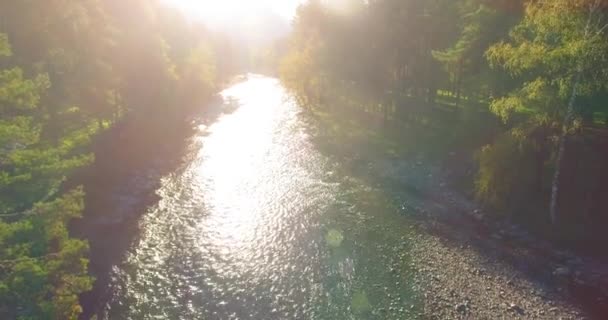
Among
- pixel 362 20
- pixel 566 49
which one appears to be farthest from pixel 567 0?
pixel 362 20

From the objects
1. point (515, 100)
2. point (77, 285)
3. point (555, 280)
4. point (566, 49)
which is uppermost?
point (566, 49)

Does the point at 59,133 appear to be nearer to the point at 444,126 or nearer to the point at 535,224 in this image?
the point at 535,224

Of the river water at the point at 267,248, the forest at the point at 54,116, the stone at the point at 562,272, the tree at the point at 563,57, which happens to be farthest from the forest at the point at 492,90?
the forest at the point at 54,116

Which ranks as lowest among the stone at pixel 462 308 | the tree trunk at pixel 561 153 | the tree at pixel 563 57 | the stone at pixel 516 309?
the stone at pixel 516 309

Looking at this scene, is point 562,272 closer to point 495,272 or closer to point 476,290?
point 495,272

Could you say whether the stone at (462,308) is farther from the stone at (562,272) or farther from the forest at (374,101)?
the forest at (374,101)

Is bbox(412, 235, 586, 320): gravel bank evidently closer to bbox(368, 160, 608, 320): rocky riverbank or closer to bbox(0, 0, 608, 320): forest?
bbox(368, 160, 608, 320): rocky riverbank
